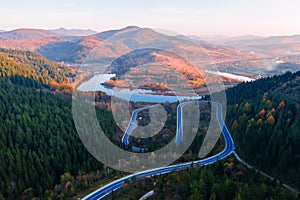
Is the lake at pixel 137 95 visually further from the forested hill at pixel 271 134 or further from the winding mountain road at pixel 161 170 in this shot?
the winding mountain road at pixel 161 170

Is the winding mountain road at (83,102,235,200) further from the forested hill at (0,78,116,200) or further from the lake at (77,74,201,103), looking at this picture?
the lake at (77,74,201,103)

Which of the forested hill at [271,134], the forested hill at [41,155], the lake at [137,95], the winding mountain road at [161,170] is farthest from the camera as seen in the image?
the lake at [137,95]

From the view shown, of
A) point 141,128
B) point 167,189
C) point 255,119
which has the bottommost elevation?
point 141,128

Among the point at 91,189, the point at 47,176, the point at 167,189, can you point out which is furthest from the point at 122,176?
the point at 47,176

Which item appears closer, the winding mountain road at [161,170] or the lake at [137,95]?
the winding mountain road at [161,170]

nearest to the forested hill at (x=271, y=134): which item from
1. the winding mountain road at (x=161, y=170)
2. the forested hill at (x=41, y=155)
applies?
the winding mountain road at (x=161, y=170)

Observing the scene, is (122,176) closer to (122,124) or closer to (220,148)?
(220,148)

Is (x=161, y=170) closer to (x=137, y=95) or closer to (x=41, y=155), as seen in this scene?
(x=41, y=155)

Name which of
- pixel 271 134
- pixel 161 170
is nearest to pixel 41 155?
pixel 161 170
